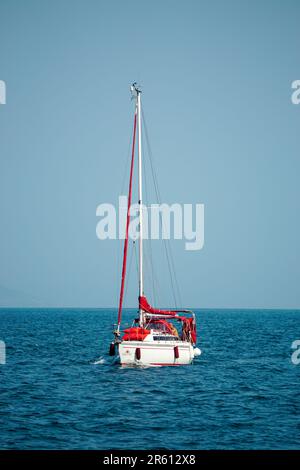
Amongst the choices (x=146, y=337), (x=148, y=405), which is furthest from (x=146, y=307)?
(x=148, y=405)

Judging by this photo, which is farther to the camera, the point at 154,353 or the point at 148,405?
the point at 154,353

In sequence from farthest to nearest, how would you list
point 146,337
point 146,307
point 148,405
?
point 146,307 < point 146,337 < point 148,405

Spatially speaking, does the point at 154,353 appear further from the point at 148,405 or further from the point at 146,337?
the point at 148,405

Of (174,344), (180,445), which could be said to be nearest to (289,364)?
(174,344)

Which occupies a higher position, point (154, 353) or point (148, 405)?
point (154, 353)

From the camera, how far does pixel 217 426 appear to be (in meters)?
23.8

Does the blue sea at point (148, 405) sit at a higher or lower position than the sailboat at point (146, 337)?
lower

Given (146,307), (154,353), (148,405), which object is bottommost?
(148,405)

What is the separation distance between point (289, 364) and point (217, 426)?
23248mm

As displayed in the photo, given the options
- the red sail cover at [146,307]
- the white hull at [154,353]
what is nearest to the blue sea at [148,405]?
the white hull at [154,353]

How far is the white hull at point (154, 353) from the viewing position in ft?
125

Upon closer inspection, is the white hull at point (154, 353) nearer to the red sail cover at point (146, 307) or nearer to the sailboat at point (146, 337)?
the sailboat at point (146, 337)

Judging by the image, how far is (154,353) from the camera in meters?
38.9
